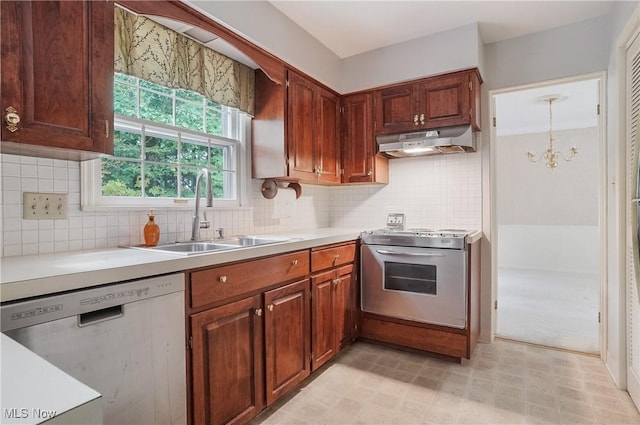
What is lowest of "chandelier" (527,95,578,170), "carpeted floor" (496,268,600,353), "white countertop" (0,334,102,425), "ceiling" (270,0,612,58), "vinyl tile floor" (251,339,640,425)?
"vinyl tile floor" (251,339,640,425)

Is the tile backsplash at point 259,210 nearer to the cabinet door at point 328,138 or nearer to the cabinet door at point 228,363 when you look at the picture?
the cabinet door at point 328,138

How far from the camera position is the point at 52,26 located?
4.01 feet

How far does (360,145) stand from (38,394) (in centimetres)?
288

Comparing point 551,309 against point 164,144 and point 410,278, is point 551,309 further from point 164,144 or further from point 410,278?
point 164,144

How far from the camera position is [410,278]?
2.54 metres

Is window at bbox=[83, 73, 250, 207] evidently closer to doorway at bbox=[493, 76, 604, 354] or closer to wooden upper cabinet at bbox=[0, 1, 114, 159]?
wooden upper cabinet at bbox=[0, 1, 114, 159]

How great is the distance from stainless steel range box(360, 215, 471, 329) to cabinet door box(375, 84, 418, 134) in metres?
0.94

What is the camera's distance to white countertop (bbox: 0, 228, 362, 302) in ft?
3.21

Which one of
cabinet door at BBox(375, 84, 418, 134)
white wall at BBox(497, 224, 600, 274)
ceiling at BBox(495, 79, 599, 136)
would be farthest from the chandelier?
cabinet door at BBox(375, 84, 418, 134)

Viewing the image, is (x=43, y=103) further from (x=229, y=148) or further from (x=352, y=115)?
(x=352, y=115)

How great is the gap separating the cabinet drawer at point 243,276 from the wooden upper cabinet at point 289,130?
79 cm

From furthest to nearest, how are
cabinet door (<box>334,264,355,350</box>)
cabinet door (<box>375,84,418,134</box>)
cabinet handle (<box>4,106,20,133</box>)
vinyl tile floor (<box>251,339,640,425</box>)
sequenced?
cabinet door (<box>375,84,418,134</box>) < cabinet door (<box>334,264,355,350</box>) < vinyl tile floor (<box>251,339,640,425</box>) < cabinet handle (<box>4,106,20,133</box>)

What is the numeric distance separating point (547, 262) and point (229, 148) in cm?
569

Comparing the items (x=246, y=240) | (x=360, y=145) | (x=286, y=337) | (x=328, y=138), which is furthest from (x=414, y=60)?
(x=286, y=337)
